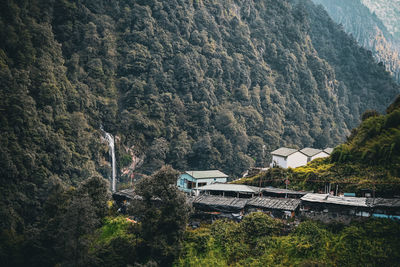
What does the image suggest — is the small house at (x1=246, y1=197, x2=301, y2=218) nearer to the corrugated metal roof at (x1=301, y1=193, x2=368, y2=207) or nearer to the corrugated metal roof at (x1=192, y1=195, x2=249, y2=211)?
the corrugated metal roof at (x1=192, y1=195, x2=249, y2=211)

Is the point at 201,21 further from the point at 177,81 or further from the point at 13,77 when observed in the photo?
the point at 13,77

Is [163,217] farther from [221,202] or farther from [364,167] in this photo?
[364,167]

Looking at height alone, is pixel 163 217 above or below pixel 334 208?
below

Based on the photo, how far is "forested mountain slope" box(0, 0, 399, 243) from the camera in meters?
57.7

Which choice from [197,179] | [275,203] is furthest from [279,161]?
[275,203]

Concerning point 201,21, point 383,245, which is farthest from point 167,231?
point 201,21

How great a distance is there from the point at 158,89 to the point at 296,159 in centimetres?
4112

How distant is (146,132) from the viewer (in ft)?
246

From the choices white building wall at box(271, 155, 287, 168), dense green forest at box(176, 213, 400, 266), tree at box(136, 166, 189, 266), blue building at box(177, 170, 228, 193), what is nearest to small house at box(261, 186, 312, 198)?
dense green forest at box(176, 213, 400, 266)

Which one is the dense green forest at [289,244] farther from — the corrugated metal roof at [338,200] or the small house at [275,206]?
the small house at [275,206]

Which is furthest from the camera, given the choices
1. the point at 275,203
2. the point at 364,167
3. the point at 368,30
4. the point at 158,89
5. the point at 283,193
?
the point at 368,30

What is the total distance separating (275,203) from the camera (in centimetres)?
2933

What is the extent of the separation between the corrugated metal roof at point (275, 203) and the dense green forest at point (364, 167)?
5394mm

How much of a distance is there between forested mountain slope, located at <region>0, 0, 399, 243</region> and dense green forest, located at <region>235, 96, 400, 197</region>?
105ft
